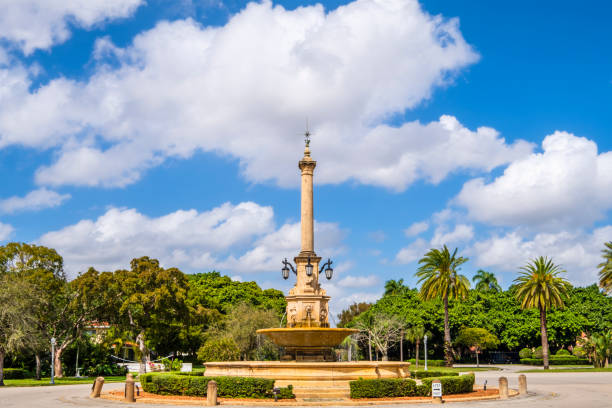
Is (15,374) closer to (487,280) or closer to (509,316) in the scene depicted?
(509,316)

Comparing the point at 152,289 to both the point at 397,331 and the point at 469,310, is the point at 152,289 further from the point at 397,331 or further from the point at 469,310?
the point at 469,310

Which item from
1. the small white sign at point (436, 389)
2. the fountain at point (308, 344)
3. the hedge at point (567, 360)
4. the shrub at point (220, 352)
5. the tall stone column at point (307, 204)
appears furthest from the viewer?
the hedge at point (567, 360)

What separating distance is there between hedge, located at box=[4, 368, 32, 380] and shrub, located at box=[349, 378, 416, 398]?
34818 mm

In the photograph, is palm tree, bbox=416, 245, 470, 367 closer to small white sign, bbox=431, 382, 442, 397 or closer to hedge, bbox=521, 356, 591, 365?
hedge, bbox=521, 356, 591, 365

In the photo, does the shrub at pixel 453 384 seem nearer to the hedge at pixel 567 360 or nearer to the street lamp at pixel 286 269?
the street lamp at pixel 286 269

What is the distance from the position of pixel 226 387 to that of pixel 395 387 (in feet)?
21.1

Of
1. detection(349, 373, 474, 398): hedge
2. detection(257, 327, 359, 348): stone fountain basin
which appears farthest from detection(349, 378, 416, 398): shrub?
detection(257, 327, 359, 348): stone fountain basin

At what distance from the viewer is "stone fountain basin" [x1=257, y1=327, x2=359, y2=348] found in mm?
25094

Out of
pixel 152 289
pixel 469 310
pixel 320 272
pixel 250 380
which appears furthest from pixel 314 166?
pixel 469 310

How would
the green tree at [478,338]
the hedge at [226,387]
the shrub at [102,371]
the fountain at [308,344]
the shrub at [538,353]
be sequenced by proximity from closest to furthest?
1. the hedge at [226,387]
2. the fountain at [308,344]
3. the shrub at [102,371]
4. the shrub at [538,353]
5. the green tree at [478,338]

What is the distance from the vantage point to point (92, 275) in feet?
148

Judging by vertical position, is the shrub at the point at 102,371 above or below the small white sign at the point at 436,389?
below

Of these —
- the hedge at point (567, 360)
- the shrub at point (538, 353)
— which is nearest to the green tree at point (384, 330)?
the shrub at point (538, 353)

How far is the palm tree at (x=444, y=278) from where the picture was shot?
2205 inches
